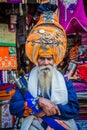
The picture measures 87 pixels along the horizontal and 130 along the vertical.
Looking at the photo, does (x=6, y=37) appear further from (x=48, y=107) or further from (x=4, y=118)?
(x=48, y=107)

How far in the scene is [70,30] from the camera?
5.77m

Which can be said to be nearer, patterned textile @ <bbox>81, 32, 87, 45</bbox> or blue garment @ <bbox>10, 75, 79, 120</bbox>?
blue garment @ <bbox>10, 75, 79, 120</bbox>

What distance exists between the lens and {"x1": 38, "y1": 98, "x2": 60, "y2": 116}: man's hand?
13.1ft

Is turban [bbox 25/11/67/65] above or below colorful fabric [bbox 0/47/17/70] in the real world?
above

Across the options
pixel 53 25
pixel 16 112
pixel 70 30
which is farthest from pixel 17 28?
pixel 16 112

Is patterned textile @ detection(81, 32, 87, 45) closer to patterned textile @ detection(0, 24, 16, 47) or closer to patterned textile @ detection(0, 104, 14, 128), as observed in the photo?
patterned textile @ detection(0, 24, 16, 47)

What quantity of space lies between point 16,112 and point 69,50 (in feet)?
7.16

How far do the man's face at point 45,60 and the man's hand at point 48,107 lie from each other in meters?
0.38

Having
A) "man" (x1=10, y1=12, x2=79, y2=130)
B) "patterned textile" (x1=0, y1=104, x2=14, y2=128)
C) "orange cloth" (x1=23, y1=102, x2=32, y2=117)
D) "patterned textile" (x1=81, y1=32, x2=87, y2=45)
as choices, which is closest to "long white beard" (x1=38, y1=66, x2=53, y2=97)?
"man" (x1=10, y1=12, x2=79, y2=130)

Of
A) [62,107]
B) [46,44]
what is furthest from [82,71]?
[62,107]

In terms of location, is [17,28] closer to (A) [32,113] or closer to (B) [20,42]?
(B) [20,42]

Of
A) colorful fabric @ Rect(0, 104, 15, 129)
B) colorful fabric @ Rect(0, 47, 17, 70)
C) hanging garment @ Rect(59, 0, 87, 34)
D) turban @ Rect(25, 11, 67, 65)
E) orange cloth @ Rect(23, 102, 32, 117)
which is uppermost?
hanging garment @ Rect(59, 0, 87, 34)

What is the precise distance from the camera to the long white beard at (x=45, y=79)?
13.6ft

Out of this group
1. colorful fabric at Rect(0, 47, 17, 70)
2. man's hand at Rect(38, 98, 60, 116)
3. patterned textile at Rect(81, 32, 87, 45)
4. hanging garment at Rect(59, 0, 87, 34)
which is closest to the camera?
man's hand at Rect(38, 98, 60, 116)
